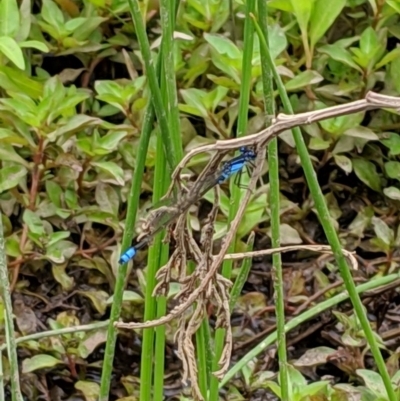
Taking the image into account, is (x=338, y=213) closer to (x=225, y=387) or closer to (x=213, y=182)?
(x=225, y=387)

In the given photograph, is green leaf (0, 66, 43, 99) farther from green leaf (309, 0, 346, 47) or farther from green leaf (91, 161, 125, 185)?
green leaf (309, 0, 346, 47)

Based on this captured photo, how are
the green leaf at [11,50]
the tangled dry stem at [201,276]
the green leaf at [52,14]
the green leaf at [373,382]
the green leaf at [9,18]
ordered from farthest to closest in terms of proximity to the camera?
the green leaf at [52,14]
the green leaf at [9,18]
the green leaf at [11,50]
the green leaf at [373,382]
the tangled dry stem at [201,276]

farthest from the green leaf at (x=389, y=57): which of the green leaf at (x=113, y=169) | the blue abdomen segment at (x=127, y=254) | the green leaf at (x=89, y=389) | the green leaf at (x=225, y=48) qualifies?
the blue abdomen segment at (x=127, y=254)

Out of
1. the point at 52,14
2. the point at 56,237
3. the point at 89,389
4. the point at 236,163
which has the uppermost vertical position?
the point at 236,163

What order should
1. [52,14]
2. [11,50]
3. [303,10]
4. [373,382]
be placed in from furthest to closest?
[52,14], [303,10], [11,50], [373,382]

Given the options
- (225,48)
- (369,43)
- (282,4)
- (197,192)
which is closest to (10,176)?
(225,48)

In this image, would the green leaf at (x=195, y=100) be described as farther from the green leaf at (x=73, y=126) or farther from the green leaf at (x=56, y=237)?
the green leaf at (x=56, y=237)

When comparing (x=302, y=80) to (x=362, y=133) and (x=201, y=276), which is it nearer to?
(x=362, y=133)
